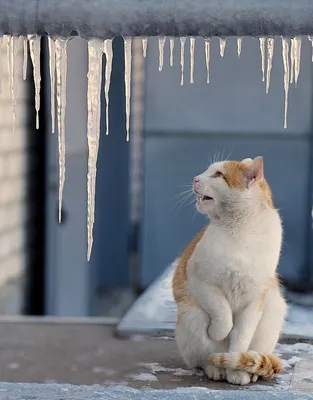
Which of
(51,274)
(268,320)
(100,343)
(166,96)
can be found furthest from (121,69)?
(268,320)

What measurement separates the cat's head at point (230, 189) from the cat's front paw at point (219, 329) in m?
0.35

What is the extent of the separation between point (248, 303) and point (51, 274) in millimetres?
3848

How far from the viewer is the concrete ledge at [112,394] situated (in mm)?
1684

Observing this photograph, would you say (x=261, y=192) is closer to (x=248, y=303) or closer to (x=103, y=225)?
(x=248, y=303)

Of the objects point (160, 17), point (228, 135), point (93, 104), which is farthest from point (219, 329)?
point (228, 135)

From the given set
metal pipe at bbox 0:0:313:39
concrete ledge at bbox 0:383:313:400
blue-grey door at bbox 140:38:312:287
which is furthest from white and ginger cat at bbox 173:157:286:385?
blue-grey door at bbox 140:38:312:287

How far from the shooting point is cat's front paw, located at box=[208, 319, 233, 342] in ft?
8.84

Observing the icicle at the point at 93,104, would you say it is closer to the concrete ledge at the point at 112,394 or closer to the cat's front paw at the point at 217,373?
the concrete ledge at the point at 112,394

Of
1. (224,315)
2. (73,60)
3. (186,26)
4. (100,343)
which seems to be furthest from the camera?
(73,60)

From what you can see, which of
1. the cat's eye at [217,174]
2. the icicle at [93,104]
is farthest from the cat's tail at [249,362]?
the icicle at [93,104]

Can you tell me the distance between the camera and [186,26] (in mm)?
1319

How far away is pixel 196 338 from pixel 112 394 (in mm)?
1054

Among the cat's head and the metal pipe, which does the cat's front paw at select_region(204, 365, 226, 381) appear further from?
the metal pipe

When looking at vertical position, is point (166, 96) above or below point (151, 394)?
above
